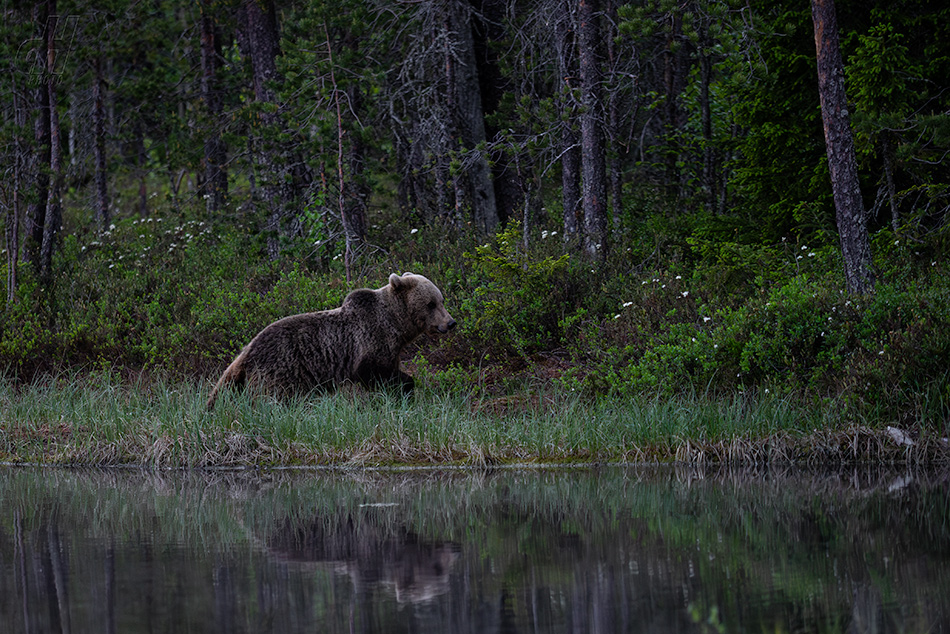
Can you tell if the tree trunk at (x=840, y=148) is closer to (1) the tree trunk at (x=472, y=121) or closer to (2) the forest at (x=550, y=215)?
(2) the forest at (x=550, y=215)

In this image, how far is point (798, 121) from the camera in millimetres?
14344

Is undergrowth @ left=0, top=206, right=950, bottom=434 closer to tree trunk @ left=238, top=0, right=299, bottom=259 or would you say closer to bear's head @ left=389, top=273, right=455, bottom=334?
tree trunk @ left=238, top=0, right=299, bottom=259

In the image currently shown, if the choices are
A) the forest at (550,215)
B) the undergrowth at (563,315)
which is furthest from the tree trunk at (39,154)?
the undergrowth at (563,315)

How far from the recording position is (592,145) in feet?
48.0

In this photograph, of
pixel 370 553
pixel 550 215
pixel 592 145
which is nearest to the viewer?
pixel 370 553

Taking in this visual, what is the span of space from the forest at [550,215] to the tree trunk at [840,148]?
0.03 meters

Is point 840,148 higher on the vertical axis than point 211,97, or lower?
lower

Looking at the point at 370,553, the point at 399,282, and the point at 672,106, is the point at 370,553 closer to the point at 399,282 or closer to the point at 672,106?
the point at 399,282

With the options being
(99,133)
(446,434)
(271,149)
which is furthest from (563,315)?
(99,133)

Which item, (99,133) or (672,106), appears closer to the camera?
(672,106)

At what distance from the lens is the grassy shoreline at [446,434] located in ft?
29.9

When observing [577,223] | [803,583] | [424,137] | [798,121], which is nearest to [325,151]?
[424,137]

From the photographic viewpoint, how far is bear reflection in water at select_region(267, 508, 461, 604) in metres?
5.06

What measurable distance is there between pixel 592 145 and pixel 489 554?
9.79 meters
